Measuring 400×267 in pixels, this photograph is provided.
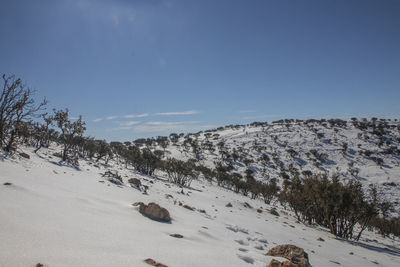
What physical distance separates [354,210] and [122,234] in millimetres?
18586

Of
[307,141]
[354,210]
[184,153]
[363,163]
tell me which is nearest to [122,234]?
[354,210]

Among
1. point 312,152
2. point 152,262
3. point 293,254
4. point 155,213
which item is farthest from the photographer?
point 312,152

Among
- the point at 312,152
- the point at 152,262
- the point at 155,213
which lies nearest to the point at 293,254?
the point at 152,262

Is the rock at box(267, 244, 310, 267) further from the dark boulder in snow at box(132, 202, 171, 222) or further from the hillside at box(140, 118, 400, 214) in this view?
the hillside at box(140, 118, 400, 214)

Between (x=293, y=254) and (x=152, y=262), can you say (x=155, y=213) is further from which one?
(x=293, y=254)

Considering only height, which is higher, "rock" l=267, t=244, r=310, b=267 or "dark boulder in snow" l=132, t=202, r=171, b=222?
"rock" l=267, t=244, r=310, b=267

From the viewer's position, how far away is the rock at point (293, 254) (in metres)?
4.74

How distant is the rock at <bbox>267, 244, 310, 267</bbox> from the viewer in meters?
4.74

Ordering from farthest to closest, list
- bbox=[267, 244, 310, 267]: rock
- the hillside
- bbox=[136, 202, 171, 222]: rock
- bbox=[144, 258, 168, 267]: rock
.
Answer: the hillside, bbox=[136, 202, 171, 222]: rock, bbox=[267, 244, 310, 267]: rock, bbox=[144, 258, 168, 267]: rock

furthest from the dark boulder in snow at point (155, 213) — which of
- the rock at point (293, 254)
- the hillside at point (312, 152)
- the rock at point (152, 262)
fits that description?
the hillside at point (312, 152)

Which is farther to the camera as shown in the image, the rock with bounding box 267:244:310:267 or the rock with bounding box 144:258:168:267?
the rock with bounding box 267:244:310:267

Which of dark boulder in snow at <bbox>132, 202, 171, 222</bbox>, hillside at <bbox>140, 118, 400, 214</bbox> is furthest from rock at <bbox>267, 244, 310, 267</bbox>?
hillside at <bbox>140, 118, 400, 214</bbox>

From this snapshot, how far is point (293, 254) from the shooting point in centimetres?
499

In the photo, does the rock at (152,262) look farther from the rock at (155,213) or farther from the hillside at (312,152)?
the hillside at (312,152)
